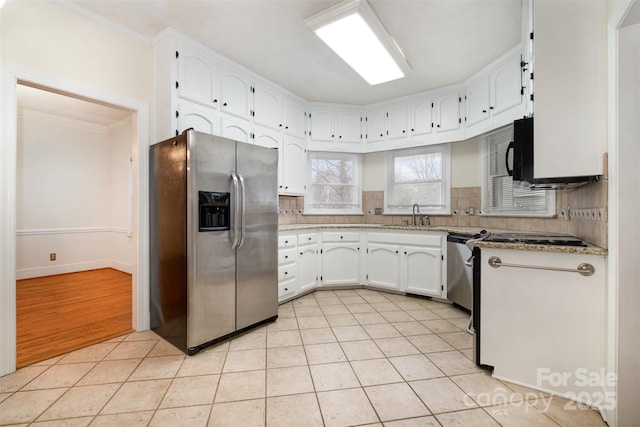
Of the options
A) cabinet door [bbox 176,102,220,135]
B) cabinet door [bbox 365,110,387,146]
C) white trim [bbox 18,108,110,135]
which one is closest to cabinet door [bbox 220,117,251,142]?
cabinet door [bbox 176,102,220,135]

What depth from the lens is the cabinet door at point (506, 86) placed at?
2.63m

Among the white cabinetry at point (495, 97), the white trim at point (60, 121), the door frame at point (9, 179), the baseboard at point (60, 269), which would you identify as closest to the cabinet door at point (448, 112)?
the white cabinetry at point (495, 97)

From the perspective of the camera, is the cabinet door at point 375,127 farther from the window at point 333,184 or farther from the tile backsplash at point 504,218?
the tile backsplash at point 504,218

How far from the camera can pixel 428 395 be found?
1.62 m

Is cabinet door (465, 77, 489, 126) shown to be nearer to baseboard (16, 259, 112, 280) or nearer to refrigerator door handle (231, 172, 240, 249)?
refrigerator door handle (231, 172, 240, 249)

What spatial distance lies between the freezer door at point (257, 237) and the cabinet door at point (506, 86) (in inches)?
91.4

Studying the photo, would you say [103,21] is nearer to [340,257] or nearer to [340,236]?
[340,236]

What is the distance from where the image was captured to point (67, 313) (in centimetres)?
288

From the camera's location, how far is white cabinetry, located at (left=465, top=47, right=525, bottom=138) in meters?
2.64

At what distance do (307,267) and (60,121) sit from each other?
483 cm

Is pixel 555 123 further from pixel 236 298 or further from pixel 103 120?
pixel 103 120

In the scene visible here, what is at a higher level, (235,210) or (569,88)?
(569,88)

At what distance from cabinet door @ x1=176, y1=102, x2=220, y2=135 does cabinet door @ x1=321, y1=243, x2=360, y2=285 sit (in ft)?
6.34

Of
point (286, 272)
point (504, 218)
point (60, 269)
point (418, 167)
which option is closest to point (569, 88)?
point (504, 218)
